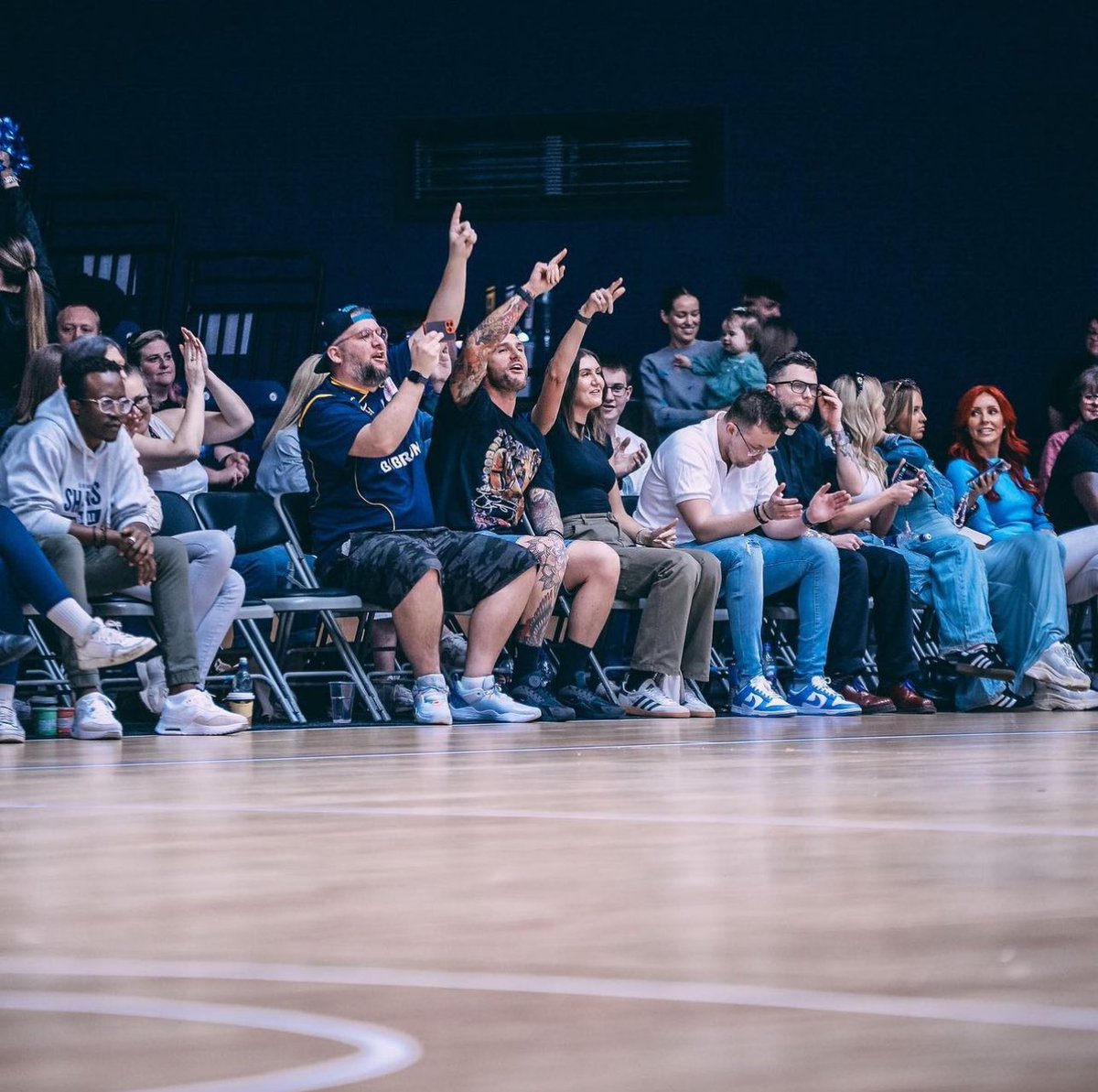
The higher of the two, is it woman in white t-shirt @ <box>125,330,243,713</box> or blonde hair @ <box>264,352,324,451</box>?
blonde hair @ <box>264,352,324,451</box>

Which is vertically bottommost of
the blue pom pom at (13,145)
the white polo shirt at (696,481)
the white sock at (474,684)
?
the white sock at (474,684)

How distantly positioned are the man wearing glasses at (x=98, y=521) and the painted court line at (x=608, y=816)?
1.85 metres

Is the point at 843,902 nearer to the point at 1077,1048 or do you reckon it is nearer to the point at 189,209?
the point at 1077,1048

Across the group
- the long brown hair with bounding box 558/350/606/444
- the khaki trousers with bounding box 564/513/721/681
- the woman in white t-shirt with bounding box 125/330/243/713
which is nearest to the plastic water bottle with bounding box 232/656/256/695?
the woman in white t-shirt with bounding box 125/330/243/713

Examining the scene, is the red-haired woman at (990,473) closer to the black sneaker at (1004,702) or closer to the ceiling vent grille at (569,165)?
the black sneaker at (1004,702)

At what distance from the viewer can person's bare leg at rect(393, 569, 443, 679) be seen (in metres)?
4.48

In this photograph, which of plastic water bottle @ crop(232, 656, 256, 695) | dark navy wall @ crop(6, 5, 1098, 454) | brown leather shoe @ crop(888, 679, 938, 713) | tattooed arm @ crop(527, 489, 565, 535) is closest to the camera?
plastic water bottle @ crop(232, 656, 256, 695)

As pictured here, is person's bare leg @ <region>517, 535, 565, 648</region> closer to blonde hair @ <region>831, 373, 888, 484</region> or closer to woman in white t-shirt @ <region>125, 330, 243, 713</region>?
woman in white t-shirt @ <region>125, 330, 243, 713</region>

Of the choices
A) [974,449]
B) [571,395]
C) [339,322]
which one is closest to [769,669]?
[571,395]

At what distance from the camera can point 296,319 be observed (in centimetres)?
734

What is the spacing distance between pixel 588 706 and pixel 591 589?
316mm

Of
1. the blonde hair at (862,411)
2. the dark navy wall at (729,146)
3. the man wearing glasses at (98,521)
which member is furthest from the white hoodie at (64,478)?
the dark navy wall at (729,146)

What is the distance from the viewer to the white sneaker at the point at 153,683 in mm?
4582

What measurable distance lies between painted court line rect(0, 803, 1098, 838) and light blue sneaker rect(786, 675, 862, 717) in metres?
3.18
